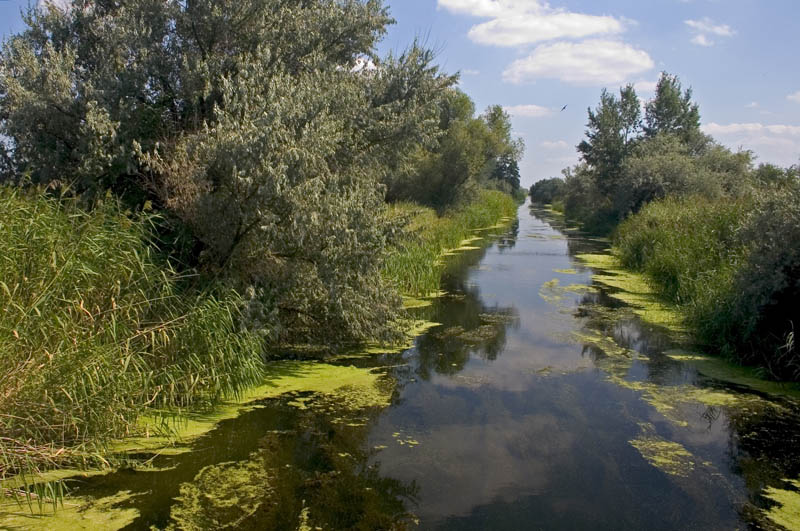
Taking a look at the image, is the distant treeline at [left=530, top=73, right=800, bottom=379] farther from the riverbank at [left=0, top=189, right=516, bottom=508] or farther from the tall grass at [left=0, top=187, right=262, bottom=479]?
the tall grass at [left=0, top=187, right=262, bottom=479]

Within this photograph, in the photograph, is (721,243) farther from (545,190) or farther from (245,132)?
(545,190)

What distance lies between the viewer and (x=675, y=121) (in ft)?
139

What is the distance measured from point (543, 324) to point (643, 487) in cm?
575

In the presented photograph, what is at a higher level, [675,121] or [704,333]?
[675,121]

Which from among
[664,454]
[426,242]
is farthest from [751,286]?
[426,242]

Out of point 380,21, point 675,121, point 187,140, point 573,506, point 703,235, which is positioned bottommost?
point 573,506

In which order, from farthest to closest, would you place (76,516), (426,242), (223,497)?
(426,242) → (223,497) → (76,516)

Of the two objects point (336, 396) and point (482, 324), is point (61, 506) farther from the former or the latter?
point (482, 324)

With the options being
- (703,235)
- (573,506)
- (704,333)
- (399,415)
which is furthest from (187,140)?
(703,235)

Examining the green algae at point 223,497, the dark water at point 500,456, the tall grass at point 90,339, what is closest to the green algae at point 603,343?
the dark water at point 500,456

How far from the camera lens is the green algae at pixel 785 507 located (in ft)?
13.9

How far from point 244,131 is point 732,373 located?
668 cm

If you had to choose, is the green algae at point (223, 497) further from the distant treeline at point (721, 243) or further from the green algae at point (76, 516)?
the distant treeline at point (721, 243)

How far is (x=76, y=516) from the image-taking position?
3.95m
